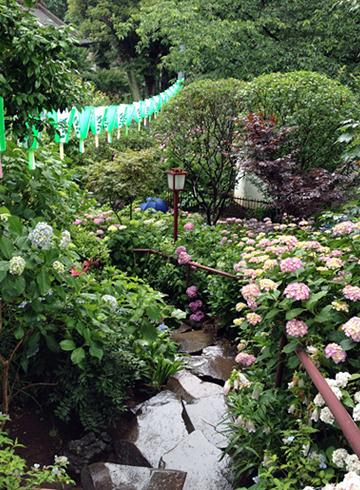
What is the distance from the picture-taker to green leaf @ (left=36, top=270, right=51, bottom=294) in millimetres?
1733

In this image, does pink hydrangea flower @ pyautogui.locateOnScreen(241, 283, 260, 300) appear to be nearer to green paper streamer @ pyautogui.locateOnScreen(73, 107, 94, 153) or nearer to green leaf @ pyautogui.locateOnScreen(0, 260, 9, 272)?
green leaf @ pyautogui.locateOnScreen(0, 260, 9, 272)

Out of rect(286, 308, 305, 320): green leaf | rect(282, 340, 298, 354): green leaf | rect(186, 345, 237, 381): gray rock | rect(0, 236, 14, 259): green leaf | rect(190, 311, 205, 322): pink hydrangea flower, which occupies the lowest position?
rect(190, 311, 205, 322): pink hydrangea flower

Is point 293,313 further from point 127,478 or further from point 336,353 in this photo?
point 127,478

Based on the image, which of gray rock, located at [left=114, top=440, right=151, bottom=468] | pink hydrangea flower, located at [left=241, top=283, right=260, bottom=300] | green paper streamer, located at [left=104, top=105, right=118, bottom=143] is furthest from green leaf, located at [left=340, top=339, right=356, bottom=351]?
green paper streamer, located at [left=104, top=105, right=118, bottom=143]

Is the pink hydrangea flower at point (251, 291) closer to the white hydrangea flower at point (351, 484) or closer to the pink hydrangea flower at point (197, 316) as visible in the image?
the white hydrangea flower at point (351, 484)

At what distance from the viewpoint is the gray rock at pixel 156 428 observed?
2.40m

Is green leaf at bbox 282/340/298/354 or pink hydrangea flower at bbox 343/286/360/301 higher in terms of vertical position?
pink hydrangea flower at bbox 343/286/360/301

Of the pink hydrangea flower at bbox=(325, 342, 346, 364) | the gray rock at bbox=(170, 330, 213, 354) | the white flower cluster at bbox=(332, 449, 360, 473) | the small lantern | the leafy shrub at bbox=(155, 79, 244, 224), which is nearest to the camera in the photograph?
the white flower cluster at bbox=(332, 449, 360, 473)

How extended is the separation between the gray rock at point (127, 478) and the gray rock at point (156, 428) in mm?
181

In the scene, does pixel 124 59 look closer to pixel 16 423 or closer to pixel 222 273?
pixel 222 273

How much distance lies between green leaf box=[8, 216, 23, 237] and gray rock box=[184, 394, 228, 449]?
1.68 m

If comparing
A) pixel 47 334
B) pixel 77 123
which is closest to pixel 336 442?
pixel 47 334

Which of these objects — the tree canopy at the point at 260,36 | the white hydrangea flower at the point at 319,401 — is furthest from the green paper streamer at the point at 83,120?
the tree canopy at the point at 260,36

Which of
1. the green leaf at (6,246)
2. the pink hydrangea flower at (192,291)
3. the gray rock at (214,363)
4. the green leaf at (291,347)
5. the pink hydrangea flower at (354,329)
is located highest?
the green leaf at (6,246)
